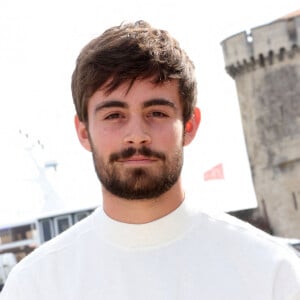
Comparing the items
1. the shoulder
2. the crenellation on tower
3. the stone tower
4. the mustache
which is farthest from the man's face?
the crenellation on tower

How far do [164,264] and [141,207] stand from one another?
0.39 ft

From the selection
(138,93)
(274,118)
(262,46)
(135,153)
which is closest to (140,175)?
(135,153)

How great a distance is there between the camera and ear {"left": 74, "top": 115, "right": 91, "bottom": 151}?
189cm

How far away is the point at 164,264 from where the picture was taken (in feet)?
5.87

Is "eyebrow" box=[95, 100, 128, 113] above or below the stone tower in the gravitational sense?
below

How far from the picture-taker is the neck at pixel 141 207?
1.83m

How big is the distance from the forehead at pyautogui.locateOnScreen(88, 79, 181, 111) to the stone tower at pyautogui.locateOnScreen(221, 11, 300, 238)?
986 inches

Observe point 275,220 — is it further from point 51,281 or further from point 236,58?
point 51,281

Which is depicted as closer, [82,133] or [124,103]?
[124,103]

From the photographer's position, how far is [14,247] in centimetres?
2258

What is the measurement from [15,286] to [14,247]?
69.2 feet

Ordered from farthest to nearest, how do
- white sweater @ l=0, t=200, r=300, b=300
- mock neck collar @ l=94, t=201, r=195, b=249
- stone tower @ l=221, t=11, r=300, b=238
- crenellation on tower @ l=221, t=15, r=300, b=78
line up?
crenellation on tower @ l=221, t=15, r=300, b=78, stone tower @ l=221, t=11, r=300, b=238, mock neck collar @ l=94, t=201, r=195, b=249, white sweater @ l=0, t=200, r=300, b=300

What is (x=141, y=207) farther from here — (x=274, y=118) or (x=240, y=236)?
(x=274, y=118)

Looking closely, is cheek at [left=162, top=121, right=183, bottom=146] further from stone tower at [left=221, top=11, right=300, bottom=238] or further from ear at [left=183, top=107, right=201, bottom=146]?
stone tower at [left=221, top=11, right=300, bottom=238]
